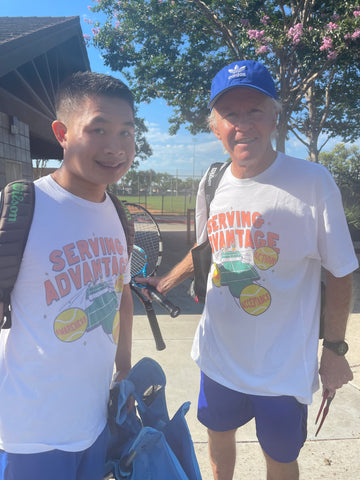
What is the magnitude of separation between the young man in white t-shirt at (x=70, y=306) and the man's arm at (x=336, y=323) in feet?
3.22

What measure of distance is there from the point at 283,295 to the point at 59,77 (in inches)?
383

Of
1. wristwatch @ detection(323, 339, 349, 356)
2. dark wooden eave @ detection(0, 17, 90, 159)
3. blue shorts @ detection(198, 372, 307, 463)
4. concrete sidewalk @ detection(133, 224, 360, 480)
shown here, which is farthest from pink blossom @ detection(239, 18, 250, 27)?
blue shorts @ detection(198, 372, 307, 463)

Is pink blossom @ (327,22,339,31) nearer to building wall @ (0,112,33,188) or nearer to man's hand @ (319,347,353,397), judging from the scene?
building wall @ (0,112,33,188)

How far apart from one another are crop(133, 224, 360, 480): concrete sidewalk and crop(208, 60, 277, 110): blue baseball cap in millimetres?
2286

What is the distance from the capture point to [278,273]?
4.99 ft

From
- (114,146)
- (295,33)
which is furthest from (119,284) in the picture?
(295,33)

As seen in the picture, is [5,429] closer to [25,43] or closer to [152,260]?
[152,260]

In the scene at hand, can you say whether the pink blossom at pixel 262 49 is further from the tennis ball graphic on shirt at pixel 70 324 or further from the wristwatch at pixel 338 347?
the tennis ball graphic on shirt at pixel 70 324

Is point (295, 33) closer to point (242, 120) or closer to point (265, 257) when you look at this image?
point (242, 120)

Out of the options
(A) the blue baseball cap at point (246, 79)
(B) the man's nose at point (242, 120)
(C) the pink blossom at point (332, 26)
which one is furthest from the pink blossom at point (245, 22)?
(B) the man's nose at point (242, 120)

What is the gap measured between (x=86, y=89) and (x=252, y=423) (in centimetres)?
262

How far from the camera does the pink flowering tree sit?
23.5 feet

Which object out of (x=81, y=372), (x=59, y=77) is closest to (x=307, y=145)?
(x=59, y=77)

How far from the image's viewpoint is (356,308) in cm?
525
